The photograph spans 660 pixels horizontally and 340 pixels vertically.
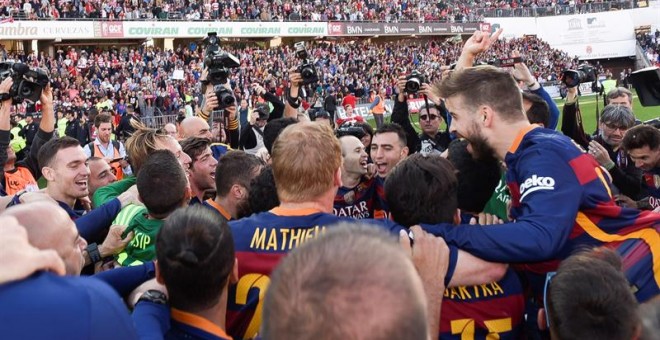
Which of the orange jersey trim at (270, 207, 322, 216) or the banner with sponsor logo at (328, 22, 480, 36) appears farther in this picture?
the banner with sponsor logo at (328, 22, 480, 36)

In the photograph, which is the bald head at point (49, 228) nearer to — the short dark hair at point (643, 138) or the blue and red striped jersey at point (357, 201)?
the blue and red striped jersey at point (357, 201)

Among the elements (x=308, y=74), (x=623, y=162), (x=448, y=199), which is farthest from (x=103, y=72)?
(x=448, y=199)

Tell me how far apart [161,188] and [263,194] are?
577 mm

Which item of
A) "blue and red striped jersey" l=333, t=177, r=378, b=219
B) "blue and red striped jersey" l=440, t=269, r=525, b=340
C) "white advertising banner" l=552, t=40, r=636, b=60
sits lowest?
"blue and red striped jersey" l=333, t=177, r=378, b=219

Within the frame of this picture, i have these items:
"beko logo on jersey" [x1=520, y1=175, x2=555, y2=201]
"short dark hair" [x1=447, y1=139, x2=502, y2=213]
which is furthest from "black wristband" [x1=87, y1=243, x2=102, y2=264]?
"beko logo on jersey" [x1=520, y1=175, x2=555, y2=201]

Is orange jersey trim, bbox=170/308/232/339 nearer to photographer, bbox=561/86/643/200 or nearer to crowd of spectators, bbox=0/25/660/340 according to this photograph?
crowd of spectators, bbox=0/25/660/340

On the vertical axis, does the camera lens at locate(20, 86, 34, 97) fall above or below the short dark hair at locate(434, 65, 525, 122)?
below

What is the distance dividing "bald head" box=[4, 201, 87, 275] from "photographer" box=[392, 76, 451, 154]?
15.2 feet

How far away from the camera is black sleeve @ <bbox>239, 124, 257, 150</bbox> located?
7855 mm

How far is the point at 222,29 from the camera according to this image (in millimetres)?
41094

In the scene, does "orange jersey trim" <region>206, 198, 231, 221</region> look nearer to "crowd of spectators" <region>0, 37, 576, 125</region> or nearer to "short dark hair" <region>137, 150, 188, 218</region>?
"short dark hair" <region>137, 150, 188, 218</region>

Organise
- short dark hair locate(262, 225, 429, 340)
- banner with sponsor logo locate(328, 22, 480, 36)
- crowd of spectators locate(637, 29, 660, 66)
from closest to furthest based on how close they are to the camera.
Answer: short dark hair locate(262, 225, 429, 340) < banner with sponsor logo locate(328, 22, 480, 36) < crowd of spectators locate(637, 29, 660, 66)

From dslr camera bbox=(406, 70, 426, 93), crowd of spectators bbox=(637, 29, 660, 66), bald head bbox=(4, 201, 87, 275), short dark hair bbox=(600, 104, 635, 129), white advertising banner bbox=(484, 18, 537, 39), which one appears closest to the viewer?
Answer: bald head bbox=(4, 201, 87, 275)

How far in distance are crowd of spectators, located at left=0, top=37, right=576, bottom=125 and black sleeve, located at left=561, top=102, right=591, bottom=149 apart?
13404 mm
